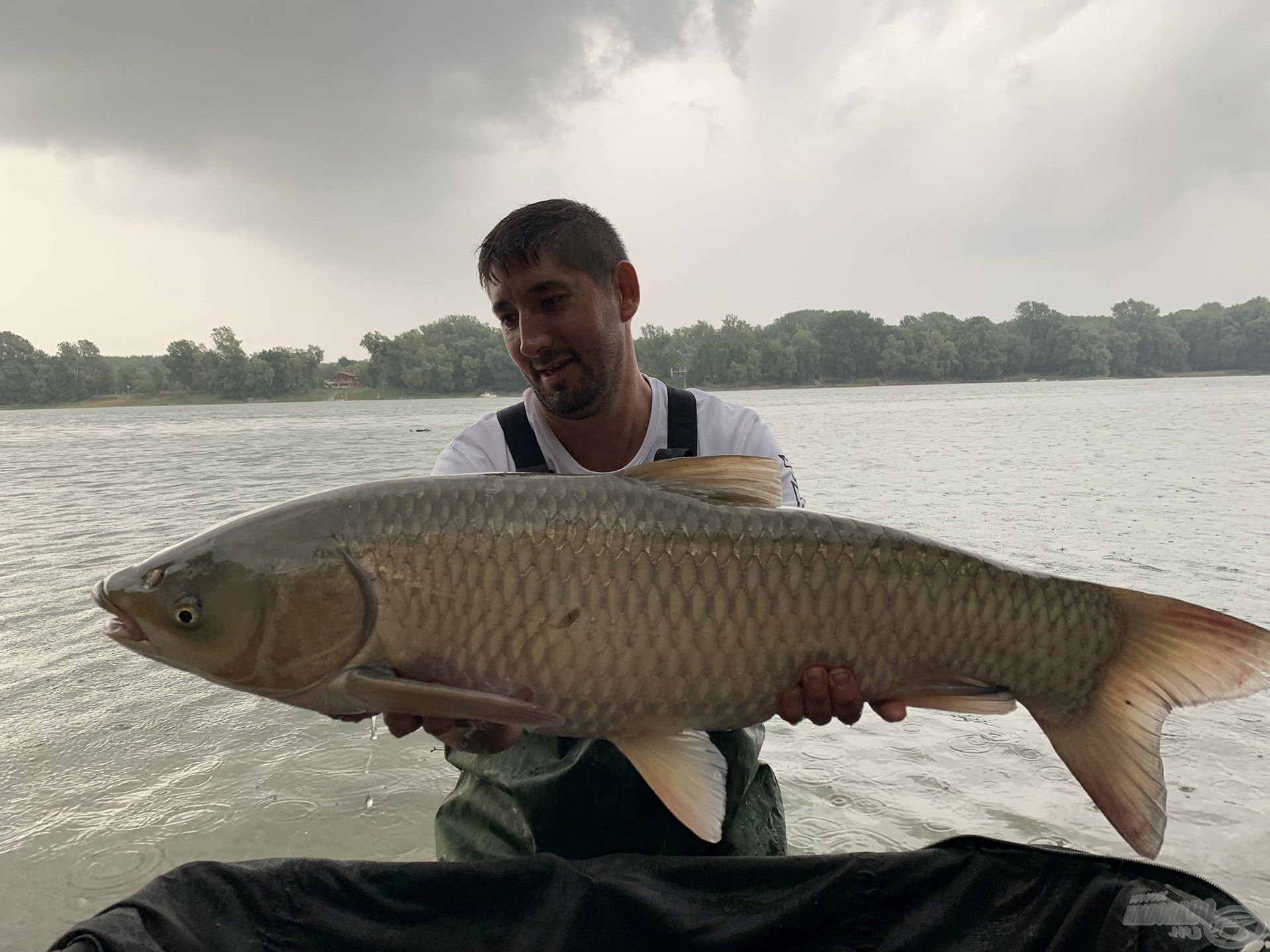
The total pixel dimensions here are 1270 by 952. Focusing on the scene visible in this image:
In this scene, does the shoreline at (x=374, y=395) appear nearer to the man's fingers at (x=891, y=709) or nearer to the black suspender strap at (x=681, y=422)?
the black suspender strap at (x=681, y=422)

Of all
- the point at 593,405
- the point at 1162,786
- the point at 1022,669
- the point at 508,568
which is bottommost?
the point at 1162,786

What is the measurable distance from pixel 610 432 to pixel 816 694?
1146mm

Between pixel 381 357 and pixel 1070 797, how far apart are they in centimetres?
6533

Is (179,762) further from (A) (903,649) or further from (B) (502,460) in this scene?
(A) (903,649)

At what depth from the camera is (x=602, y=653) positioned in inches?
60.5

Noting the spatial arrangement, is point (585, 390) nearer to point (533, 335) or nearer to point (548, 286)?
point (533, 335)

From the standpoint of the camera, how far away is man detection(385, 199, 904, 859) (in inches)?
82.2

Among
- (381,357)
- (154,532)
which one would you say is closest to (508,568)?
(154,532)

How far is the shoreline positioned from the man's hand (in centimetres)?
5660

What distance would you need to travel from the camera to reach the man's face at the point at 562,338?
2.45m

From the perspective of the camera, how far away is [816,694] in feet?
5.36

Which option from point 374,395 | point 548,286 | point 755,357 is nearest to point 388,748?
point 548,286

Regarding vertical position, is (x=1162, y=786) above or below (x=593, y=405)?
below

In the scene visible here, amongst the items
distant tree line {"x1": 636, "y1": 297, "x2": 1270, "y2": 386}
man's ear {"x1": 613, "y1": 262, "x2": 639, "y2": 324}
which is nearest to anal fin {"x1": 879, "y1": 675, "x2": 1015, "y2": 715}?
man's ear {"x1": 613, "y1": 262, "x2": 639, "y2": 324}
